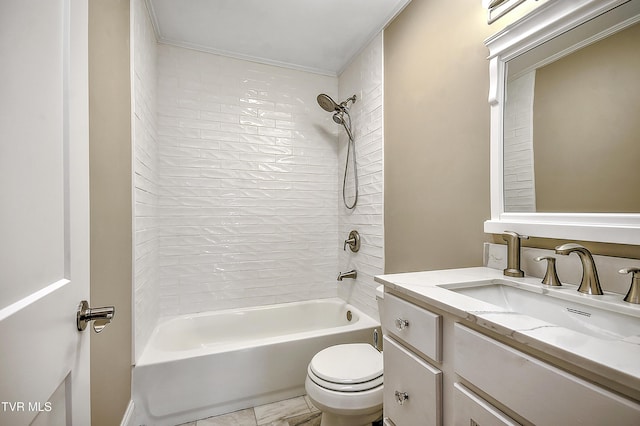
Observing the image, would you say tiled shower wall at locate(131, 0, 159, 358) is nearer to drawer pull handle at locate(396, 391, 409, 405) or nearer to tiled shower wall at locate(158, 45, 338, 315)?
tiled shower wall at locate(158, 45, 338, 315)

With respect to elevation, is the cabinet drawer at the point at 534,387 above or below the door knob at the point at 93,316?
below

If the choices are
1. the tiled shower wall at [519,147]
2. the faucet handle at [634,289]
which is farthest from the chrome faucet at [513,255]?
the faucet handle at [634,289]

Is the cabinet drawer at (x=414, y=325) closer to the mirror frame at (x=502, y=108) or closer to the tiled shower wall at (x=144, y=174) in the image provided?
the mirror frame at (x=502, y=108)

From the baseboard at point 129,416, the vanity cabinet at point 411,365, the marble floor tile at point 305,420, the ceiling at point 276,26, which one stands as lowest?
the marble floor tile at point 305,420

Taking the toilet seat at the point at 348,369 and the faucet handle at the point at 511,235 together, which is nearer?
the faucet handle at the point at 511,235

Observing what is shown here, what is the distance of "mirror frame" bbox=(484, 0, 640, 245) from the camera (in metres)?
0.82

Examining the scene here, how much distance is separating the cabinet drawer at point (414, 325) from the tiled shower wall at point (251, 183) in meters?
1.04

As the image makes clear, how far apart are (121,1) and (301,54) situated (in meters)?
1.32

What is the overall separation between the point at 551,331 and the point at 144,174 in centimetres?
192

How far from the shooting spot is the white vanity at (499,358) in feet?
1.50

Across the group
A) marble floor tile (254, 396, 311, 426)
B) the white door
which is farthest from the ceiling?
marble floor tile (254, 396, 311, 426)

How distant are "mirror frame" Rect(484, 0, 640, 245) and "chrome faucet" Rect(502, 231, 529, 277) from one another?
0.03 meters

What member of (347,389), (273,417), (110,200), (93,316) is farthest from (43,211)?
(273,417)

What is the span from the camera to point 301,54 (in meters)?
2.31
